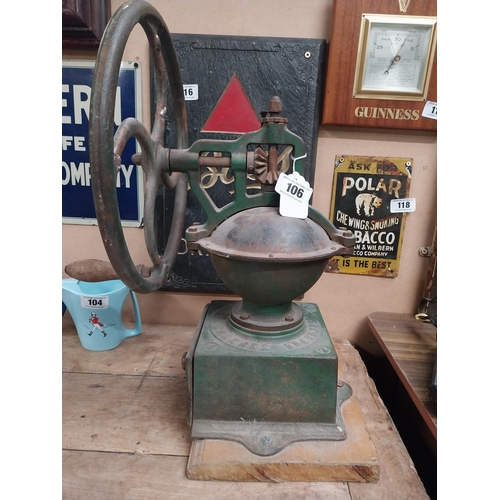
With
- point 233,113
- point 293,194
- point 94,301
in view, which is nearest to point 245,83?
point 233,113

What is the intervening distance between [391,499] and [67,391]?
2.71 ft

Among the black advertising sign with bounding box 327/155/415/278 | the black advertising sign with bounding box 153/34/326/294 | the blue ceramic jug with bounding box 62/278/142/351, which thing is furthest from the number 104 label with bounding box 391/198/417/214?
the blue ceramic jug with bounding box 62/278/142/351

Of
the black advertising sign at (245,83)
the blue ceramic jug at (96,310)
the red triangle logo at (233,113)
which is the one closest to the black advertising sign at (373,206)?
the black advertising sign at (245,83)

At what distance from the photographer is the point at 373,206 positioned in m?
1.30

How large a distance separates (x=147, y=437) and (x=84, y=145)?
0.92m

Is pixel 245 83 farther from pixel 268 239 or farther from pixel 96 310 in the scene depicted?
pixel 96 310

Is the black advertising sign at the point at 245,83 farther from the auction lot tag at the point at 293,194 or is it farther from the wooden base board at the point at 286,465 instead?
the wooden base board at the point at 286,465

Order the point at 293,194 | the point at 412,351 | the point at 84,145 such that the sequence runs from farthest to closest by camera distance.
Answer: the point at 84,145 < the point at 412,351 < the point at 293,194

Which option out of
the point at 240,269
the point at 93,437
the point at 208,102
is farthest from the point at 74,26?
the point at 93,437

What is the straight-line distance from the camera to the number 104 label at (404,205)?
1.30 metres

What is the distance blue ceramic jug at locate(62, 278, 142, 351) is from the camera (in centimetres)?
120

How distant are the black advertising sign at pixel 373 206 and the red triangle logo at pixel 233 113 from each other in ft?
1.05

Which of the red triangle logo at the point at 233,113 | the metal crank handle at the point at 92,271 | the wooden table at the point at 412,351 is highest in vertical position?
the red triangle logo at the point at 233,113

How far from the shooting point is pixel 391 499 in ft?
2.47
